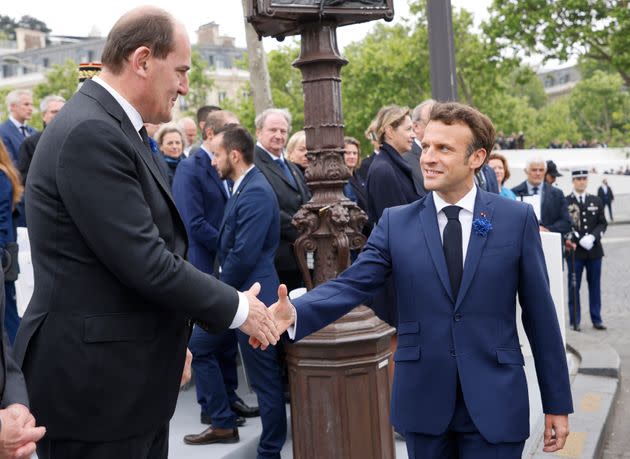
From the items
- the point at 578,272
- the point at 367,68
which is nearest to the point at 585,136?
the point at 367,68

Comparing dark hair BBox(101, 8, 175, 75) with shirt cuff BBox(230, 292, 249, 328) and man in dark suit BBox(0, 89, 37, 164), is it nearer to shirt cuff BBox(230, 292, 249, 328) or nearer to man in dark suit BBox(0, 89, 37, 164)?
shirt cuff BBox(230, 292, 249, 328)

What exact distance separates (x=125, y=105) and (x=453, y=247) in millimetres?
1392

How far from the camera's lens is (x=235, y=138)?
18.2 feet

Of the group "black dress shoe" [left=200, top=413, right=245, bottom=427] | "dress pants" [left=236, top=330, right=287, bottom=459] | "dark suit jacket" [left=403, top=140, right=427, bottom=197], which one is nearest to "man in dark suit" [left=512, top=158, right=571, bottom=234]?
"dark suit jacket" [left=403, top=140, right=427, bottom=197]

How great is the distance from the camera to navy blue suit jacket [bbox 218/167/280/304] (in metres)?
5.36

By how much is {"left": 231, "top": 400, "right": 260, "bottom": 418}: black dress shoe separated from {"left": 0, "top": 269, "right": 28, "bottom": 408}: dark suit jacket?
3870 mm

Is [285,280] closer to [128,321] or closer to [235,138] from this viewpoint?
[235,138]

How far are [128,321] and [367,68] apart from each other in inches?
1804

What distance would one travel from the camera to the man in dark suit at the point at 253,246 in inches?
212

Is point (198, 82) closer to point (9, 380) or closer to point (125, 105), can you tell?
point (125, 105)

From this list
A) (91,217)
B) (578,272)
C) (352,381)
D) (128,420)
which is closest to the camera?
(91,217)

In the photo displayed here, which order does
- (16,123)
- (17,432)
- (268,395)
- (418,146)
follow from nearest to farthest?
(17,432) → (268,395) → (418,146) → (16,123)

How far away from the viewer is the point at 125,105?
304 cm

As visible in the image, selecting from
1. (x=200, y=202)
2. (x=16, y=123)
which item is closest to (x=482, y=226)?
(x=200, y=202)
